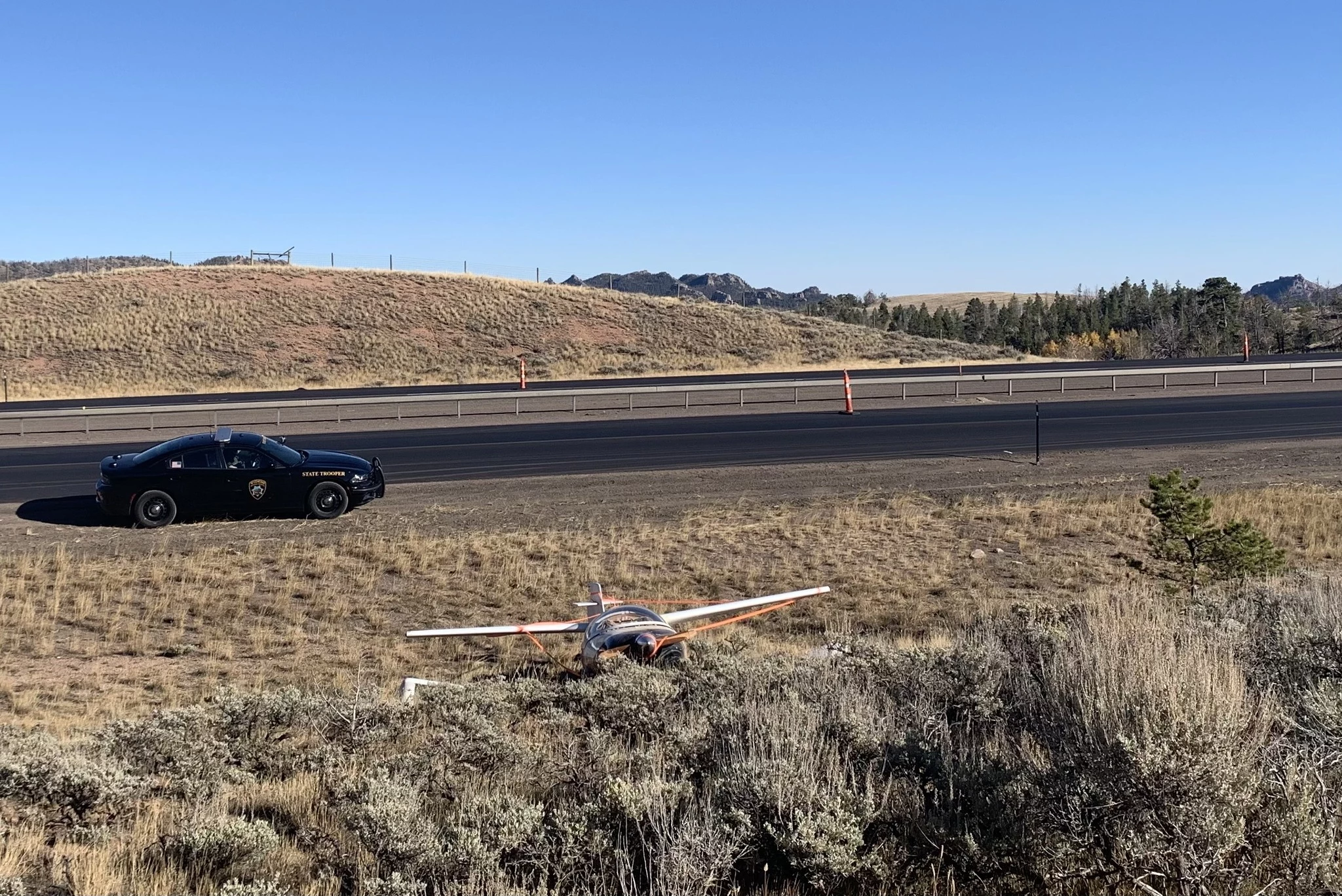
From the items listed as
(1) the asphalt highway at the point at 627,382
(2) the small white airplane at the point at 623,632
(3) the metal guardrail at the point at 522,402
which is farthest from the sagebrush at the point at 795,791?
(1) the asphalt highway at the point at 627,382

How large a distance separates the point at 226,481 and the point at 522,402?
1893 centimetres

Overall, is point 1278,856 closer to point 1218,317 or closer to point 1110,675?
point 1110,675

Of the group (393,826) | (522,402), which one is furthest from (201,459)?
(522,402)

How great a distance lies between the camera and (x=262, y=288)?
3031 inches

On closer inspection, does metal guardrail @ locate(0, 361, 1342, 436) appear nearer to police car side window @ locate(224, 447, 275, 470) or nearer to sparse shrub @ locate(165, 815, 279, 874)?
police car side window @ locate(224, 447, 275, 470)

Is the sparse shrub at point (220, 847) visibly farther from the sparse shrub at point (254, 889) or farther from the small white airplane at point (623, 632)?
the small white airplane at point (623, 632)

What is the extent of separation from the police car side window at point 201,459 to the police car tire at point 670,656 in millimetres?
12281

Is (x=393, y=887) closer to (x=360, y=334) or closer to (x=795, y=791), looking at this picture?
(x=795, y=791)

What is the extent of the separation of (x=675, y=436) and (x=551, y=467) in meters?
5.08

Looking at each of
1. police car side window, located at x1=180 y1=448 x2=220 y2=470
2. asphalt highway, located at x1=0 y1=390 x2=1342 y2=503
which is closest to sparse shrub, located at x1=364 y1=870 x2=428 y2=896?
police car side window, located at x1=180 y1=448 x2=220 y2=470

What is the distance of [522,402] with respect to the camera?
1501 inches

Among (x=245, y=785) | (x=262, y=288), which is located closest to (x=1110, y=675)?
(x=245, y=785)

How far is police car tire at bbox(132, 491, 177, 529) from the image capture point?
1920 centimetres

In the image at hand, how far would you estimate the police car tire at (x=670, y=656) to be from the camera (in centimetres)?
983
